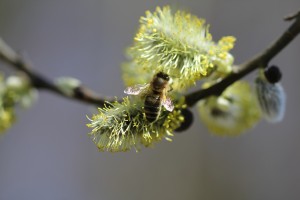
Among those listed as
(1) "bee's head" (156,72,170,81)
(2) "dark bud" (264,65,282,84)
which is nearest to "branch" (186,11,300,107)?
(2) "dark bud" (264,65,282,84)

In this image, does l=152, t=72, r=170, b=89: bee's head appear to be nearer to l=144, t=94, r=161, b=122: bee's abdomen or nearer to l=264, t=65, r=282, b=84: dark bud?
l=144, t=94, r=161, b=122: bee's abdomen

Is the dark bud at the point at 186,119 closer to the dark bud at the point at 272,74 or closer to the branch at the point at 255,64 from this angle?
the branch at the point at 255,64

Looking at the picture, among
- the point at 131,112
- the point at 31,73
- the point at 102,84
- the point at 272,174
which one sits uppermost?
the point at 102,84

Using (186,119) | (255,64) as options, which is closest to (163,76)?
(186,119)

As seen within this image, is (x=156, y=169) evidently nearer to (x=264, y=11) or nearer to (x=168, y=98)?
(x=264, y=11)

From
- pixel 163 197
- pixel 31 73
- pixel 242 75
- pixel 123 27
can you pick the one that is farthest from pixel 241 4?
pixel 242 75

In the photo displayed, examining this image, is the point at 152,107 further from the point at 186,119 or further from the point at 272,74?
the point at 272,74

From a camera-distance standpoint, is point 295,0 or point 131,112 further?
point 295,0
